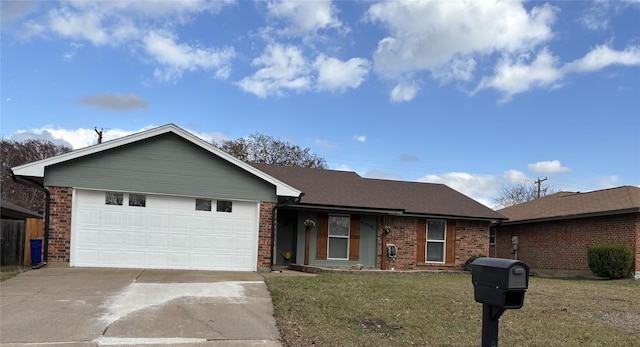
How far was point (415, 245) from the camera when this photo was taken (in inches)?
782

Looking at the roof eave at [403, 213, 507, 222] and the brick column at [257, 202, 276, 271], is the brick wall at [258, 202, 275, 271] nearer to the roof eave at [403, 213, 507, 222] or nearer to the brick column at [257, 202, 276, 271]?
the brick column at [257, 202, 276, 271]

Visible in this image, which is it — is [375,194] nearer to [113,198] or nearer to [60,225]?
[113,198]

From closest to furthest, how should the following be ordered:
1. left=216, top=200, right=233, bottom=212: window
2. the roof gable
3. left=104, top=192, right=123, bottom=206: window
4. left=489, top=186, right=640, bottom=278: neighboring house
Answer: the roof gable
left=104, top=192, right=123, bottom=206: window
left=216, top=200, right=233, bottom=212: window
left=489, top=186, right=640, bottom=278: neighboring house

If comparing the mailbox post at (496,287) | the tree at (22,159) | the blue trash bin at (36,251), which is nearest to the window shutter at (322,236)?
the blue trash bin at (36,251)

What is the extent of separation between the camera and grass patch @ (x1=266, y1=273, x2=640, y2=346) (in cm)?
712

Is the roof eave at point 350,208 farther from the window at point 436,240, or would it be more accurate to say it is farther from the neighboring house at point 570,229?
the neighboring house at point 570,229

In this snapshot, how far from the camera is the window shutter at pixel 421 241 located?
2002cm

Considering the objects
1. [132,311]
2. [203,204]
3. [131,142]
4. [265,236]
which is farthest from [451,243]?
[132,311]

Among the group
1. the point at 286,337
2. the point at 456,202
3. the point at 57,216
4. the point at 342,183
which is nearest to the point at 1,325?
the point at 286,337

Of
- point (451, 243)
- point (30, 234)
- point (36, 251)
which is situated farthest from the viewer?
point (451, 243)

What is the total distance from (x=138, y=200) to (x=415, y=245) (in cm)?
1025

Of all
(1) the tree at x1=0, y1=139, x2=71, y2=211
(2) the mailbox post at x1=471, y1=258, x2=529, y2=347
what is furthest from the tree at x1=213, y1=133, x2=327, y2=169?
(2) the mailbox post at x1=471, y1=258, x2=529, y2=347

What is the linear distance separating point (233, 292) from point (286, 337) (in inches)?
147

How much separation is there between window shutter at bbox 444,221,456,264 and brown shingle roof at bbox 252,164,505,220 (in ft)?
2.03
